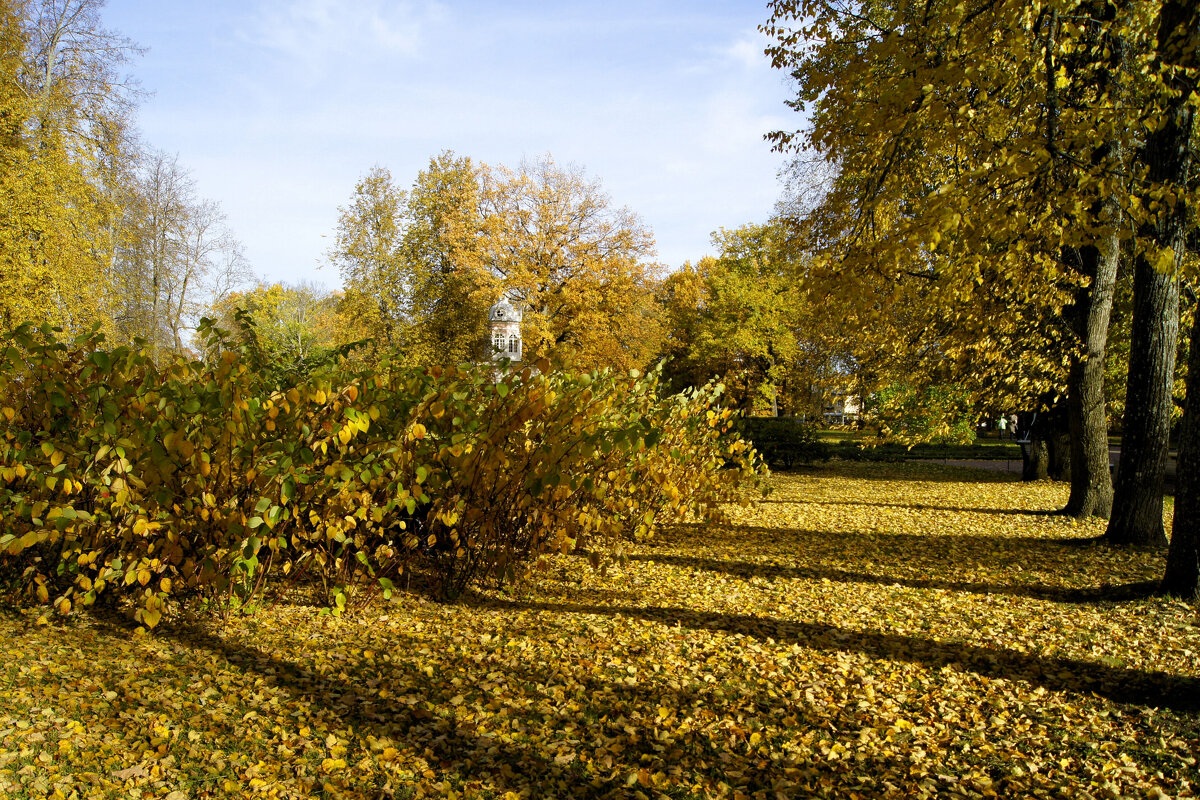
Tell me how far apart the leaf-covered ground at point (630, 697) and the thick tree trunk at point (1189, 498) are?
23 centimetres

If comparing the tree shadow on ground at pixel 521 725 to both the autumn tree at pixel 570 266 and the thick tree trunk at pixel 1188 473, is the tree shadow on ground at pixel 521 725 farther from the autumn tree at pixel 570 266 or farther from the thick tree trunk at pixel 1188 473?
the autumn tree at pixel 570 266

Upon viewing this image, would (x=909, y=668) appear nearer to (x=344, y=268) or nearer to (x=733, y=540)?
(x=733, y=540)

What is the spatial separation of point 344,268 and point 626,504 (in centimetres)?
2681

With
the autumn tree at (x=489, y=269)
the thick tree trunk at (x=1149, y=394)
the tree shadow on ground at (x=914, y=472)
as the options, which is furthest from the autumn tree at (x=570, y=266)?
the thick tree trunk at (x=1149, y=394)

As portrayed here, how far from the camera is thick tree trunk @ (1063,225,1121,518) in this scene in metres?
9.37

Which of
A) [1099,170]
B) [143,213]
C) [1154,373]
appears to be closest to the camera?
[1099,170]

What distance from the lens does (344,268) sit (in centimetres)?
2995

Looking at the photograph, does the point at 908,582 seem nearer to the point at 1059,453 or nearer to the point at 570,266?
the point at 1059,453

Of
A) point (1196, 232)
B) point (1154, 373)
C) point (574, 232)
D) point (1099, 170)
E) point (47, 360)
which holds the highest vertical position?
point (574, 232)

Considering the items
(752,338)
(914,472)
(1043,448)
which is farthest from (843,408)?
(1043,448)

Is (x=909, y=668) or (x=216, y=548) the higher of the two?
(x=216, y=548)

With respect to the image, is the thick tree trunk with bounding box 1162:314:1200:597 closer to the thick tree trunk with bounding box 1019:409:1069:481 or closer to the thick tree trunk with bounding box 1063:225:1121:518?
the thick tree trunk with bounding box 1063:225:1121:518

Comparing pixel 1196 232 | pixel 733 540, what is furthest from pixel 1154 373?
pixel 733 540

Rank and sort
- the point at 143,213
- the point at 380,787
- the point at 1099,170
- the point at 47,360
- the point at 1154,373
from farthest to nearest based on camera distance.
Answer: the point at 143,213 → the point at 1154,373 → the point at 1099,170 → the point at 47,360 → the point at 380,787
